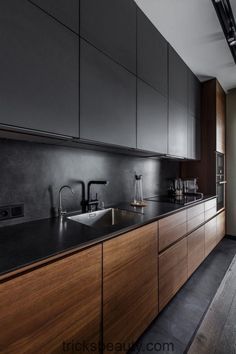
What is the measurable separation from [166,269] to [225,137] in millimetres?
2896

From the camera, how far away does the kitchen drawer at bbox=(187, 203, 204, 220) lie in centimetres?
200

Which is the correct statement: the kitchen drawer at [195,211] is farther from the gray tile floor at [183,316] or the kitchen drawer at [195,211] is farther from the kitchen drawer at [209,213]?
the gray tile floor at [183,316]

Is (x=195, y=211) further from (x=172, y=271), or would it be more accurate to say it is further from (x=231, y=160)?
(x=231, y=160)

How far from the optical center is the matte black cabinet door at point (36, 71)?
86 centimetres

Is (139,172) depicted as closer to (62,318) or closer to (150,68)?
(150,68)

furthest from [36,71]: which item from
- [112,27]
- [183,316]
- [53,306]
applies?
[183,316]

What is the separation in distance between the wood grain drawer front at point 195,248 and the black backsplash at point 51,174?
0.84 m

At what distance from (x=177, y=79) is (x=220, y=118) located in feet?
4.41

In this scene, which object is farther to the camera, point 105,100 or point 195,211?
point 195,211

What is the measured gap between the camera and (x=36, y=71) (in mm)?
961

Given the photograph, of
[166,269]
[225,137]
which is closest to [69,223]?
[166,269]

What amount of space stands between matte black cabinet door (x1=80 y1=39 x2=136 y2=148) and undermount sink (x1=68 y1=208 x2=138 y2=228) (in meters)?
0.62

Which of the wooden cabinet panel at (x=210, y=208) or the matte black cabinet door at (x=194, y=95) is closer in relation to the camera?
the wooden cabinet panel at (x=210, y=208)

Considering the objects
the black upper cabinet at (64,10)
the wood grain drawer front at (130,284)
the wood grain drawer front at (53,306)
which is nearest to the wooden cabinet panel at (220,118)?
the wood grain drawer front at (130,284)
